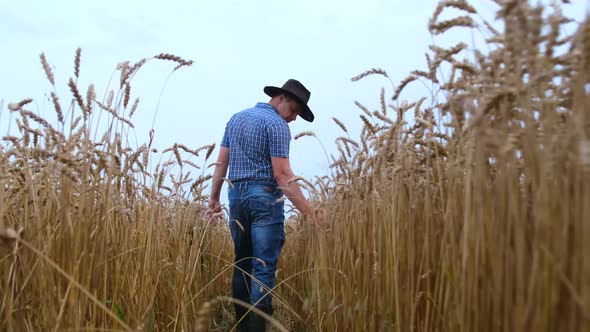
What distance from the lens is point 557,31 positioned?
1193 millimetres

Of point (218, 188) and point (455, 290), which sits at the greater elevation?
point (218, 188)

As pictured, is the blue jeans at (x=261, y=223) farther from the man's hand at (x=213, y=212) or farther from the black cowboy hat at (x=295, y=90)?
the black cowboy hat at (x=295, y=90)

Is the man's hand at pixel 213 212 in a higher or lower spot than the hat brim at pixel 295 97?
lower

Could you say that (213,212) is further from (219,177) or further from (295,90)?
(295,90)

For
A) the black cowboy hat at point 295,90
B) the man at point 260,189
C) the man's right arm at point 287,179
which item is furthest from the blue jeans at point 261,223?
the black cowboy hat at point 295,90

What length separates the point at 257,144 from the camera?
3855 millimetres

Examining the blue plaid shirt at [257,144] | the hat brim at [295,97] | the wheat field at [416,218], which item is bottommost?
the wheat field at [416,218]

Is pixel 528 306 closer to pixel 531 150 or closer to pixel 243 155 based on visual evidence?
pixel 531 150

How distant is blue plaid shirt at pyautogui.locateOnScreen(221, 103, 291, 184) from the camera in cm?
382

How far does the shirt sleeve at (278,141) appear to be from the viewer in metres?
→ 3.78

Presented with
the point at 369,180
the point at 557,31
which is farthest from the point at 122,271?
the point at 557,31

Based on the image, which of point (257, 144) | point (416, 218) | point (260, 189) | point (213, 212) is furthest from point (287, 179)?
point (416, 218)

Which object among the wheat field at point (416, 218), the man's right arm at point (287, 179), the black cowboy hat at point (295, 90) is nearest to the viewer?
the wheat field at point (416, 218)

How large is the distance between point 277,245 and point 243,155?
644 millimetres
